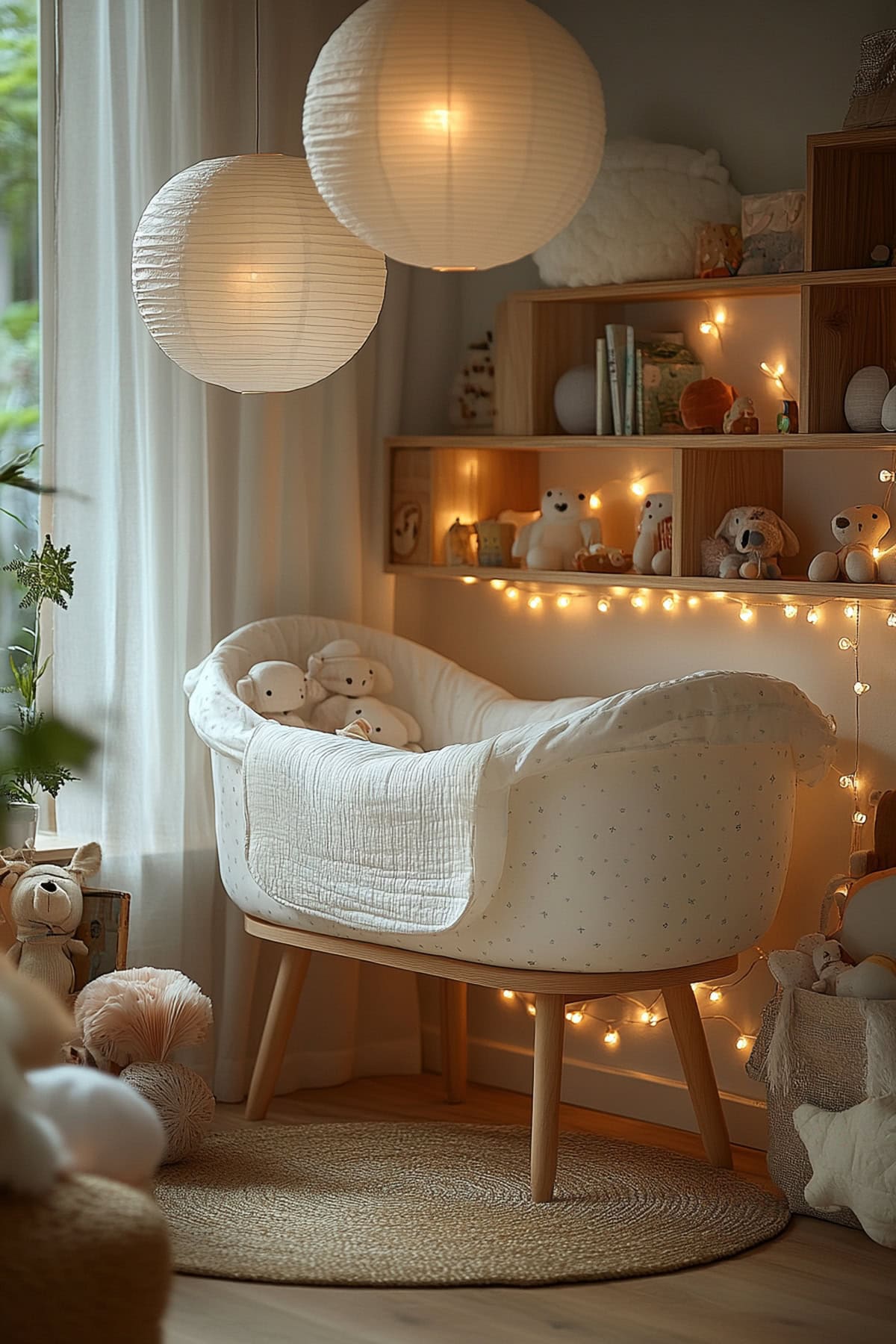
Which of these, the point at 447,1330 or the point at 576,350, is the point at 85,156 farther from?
the point at 447,1330

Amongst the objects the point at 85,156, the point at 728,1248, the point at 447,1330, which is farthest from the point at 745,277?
the point at 447,1330

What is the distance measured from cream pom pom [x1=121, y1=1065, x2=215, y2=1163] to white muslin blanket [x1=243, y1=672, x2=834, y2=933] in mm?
367

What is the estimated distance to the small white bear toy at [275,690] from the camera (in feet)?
10.3

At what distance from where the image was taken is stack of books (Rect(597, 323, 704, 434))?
3.19 meters

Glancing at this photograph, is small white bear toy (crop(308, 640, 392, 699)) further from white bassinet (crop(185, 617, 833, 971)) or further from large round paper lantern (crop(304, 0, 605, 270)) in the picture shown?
large round paper lantern (crop(304, 0, 605, 270))

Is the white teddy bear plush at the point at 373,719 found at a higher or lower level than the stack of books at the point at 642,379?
lower

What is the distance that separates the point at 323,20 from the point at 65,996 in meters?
2.10

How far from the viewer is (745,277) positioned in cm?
298

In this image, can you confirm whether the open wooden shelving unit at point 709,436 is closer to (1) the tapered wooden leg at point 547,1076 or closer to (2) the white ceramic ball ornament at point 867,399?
(2) the white ceramic ball ornament at point 867,399

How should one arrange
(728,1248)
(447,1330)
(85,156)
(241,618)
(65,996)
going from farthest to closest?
(241,618) → (85,156) → (65,996) → (728,1248) → (447,1330)

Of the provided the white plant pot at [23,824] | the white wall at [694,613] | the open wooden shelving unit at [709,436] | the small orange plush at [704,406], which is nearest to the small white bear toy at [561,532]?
the open wooden shelving unit at [709,436]

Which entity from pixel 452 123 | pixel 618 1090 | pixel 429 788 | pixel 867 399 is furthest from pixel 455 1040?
pixel 452 123

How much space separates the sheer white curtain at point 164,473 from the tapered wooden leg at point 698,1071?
36.7 inches

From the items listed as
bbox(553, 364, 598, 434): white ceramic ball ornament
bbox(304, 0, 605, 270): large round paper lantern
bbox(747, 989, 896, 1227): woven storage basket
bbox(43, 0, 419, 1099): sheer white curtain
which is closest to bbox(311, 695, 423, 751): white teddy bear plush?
bbox(43, 0, 419, 1099): sheer white curtain
